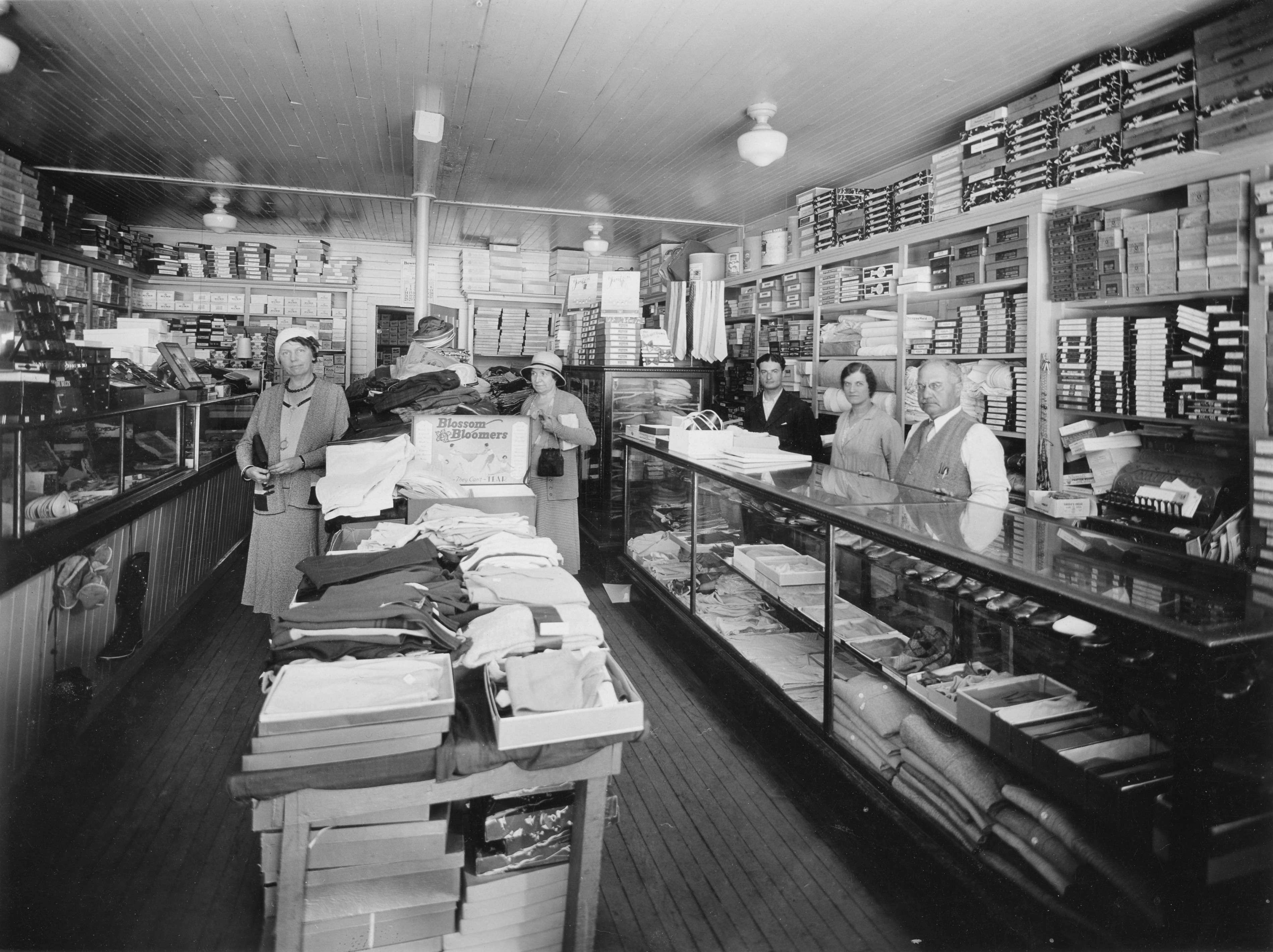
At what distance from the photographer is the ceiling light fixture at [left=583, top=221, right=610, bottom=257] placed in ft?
26.0

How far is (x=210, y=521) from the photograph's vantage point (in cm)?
555

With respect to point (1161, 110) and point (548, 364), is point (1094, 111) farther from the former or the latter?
point (548, 364)

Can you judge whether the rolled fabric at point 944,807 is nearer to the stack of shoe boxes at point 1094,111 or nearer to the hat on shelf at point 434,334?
the stack of shoe boxes at point 1094,111

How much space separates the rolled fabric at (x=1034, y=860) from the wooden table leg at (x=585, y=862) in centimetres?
110

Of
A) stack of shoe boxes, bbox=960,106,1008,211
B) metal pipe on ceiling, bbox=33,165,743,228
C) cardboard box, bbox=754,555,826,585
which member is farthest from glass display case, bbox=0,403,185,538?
stack of shoe boxes, bbox=960,106,1008,211

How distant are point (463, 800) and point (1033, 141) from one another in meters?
4.32

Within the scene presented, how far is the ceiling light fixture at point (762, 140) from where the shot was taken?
450 centimetres

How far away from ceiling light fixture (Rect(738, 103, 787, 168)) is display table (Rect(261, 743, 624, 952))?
3.81 meters

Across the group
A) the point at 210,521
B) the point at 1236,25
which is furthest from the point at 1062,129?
the point at 210,521

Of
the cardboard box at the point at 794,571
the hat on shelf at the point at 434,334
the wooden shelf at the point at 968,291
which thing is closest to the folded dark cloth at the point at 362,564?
the cardboard box at the point at 794,571

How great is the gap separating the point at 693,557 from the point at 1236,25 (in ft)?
11.0

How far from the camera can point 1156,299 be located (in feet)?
11.9

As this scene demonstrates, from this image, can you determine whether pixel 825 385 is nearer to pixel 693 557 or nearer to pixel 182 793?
pixel 693 557

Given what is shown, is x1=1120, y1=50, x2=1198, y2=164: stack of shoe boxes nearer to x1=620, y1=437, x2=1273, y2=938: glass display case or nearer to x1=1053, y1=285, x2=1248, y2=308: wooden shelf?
x1=1053, y1=285, x2=1248, y2=308: wooden shelf
